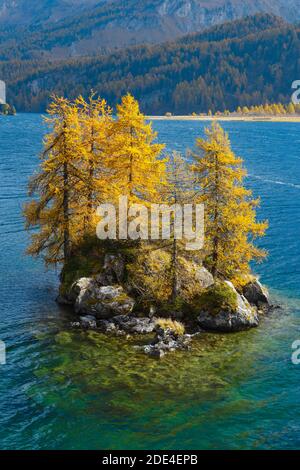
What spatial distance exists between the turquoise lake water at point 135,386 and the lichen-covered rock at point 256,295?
1.55m

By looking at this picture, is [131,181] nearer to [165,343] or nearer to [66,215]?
[66,215]

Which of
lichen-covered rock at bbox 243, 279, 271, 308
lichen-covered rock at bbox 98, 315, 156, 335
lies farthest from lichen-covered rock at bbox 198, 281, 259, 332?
lichen-covered rock at bbox 243, 279, 271, 308

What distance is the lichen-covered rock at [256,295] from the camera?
42.8 metres

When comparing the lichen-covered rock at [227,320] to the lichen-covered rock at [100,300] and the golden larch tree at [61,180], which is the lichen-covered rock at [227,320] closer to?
the lichen-covered rock at [100,300]

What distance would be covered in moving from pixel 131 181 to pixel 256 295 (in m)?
13.2

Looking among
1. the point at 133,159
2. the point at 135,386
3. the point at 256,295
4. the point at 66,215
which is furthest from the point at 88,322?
the point at 256,295

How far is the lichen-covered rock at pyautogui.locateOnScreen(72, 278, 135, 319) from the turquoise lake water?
5.77 feet

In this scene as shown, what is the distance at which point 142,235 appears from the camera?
40.6 m

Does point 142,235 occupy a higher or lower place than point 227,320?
higher

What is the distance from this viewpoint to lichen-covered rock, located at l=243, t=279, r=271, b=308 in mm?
42812

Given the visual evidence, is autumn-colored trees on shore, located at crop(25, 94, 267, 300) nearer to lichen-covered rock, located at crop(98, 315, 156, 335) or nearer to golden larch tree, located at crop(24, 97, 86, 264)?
golden larch tree, located at crop(24, 97, 86, 264)

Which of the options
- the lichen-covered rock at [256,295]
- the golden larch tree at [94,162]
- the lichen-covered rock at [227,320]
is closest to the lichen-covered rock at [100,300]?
the golden larch tree at [94,162]
